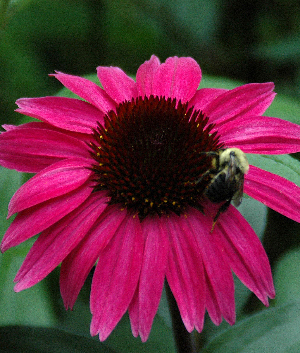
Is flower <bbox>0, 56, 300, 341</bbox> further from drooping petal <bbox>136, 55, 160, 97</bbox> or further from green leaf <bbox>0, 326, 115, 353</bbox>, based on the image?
green leaf <bbox>0, 326, 115, 353</bbox>

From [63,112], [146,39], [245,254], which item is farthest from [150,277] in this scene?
[146,39]

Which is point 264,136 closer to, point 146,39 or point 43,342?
point 43,342

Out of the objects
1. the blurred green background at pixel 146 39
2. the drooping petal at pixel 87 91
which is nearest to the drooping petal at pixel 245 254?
the drooping petal at pixel 87 91

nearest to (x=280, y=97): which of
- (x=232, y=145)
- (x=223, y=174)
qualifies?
(x=232, y=145)

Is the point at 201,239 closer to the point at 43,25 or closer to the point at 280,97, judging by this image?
the point at 280,97

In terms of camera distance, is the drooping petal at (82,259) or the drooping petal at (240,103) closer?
the drooping petal at (82,259)

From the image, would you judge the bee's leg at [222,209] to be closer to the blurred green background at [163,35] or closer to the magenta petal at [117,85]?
the magenta petal at [117,85]

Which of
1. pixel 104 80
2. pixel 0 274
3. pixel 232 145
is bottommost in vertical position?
pixel 0 274
